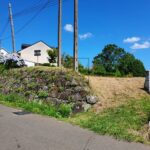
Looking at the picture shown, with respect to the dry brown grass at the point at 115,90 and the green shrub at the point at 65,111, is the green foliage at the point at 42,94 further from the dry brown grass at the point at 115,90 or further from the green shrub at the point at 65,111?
the green shrub at the point at 65,111

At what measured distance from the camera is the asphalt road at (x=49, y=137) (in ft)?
25.4

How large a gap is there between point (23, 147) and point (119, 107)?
514cm

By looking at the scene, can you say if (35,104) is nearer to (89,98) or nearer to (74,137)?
(89,98)

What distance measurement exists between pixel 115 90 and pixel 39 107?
336 cm

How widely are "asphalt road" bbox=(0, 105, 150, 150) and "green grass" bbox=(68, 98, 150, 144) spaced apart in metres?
0.38

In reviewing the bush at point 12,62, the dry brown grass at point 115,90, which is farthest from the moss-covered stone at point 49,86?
the bush at point 12,62

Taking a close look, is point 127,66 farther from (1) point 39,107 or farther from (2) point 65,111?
(2) point 65,111

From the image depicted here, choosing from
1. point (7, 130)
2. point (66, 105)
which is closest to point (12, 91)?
point (66, 105)

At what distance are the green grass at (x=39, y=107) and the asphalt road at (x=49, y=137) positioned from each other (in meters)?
1.18

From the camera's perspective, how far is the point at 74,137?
864cm

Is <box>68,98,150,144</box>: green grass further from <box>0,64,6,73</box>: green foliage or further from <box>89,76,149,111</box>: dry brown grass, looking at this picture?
<box>0,64,6,73</box>: green foliage

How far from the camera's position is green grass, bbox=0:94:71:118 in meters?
12.2

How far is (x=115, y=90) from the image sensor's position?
1429 centimetres

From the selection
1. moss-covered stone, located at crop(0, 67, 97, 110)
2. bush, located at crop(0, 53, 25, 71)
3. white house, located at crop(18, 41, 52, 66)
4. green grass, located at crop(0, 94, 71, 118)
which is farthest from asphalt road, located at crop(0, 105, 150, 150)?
white house, located at crop(18, 41, 52, 66)
